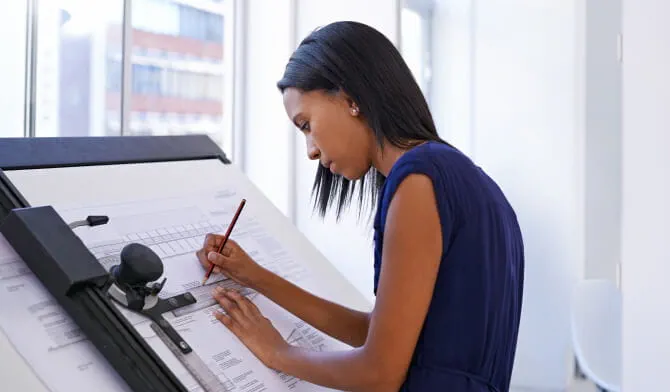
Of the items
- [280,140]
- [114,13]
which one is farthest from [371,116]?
[280,140]

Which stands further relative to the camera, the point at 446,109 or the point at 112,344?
the point at 446,109

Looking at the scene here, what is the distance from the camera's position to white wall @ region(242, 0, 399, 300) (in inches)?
108

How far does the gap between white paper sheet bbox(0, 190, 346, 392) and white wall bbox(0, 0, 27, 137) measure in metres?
0.78

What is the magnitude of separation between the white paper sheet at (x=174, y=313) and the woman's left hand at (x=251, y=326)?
1 cm

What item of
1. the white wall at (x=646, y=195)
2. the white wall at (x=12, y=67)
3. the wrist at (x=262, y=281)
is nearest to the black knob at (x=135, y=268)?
the wrist at (x=262, y=281)

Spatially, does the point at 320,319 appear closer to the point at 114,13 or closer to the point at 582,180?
the point at 114,13

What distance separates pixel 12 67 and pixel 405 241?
1.35 m

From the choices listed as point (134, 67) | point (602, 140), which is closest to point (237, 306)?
point (134, 67)

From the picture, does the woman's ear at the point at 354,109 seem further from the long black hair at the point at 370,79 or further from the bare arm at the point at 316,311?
the bare arm at the point at 316,311

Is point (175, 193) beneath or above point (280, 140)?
beneath

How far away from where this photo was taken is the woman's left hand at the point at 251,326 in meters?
1.09

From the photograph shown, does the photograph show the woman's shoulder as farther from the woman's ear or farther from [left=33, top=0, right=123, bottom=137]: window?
[left=33, top=0, right=123, bottom=137]: window

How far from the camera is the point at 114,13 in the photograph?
2174 millimetres

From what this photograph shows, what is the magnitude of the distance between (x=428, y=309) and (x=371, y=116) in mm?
301
